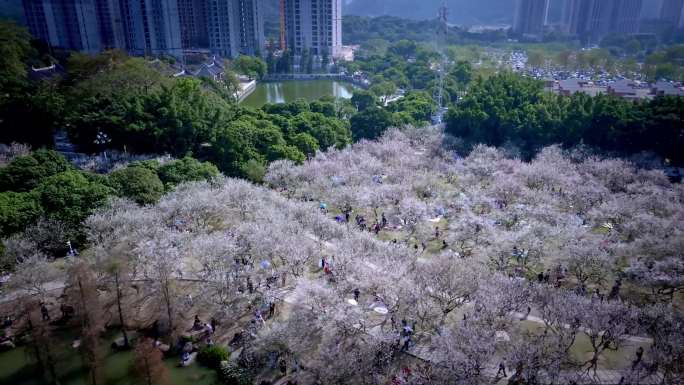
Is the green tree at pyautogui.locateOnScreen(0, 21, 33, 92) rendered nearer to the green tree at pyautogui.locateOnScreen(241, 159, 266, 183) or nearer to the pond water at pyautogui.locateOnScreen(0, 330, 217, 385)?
the green tree at pyautogui.locateOnScreen(241, 159, 266, 183)

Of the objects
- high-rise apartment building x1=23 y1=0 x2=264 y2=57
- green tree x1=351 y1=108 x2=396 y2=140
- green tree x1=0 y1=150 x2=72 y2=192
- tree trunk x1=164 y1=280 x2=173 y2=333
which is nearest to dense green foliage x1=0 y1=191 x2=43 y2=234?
green tree x1=0 y1=150 x2=72 y2=192

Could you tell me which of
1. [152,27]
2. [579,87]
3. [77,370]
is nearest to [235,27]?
[152,27]

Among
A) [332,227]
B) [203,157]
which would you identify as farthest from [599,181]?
[203,157]

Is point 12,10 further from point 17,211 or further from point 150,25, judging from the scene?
point 17,211

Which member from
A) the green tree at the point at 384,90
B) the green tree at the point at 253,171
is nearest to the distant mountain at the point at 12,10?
the green tree at the point at 384,90

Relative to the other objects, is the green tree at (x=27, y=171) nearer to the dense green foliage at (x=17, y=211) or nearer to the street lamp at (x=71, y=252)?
the dense green foliage at (x=17, y=211)

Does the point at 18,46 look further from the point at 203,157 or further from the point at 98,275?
the point at 98,275
